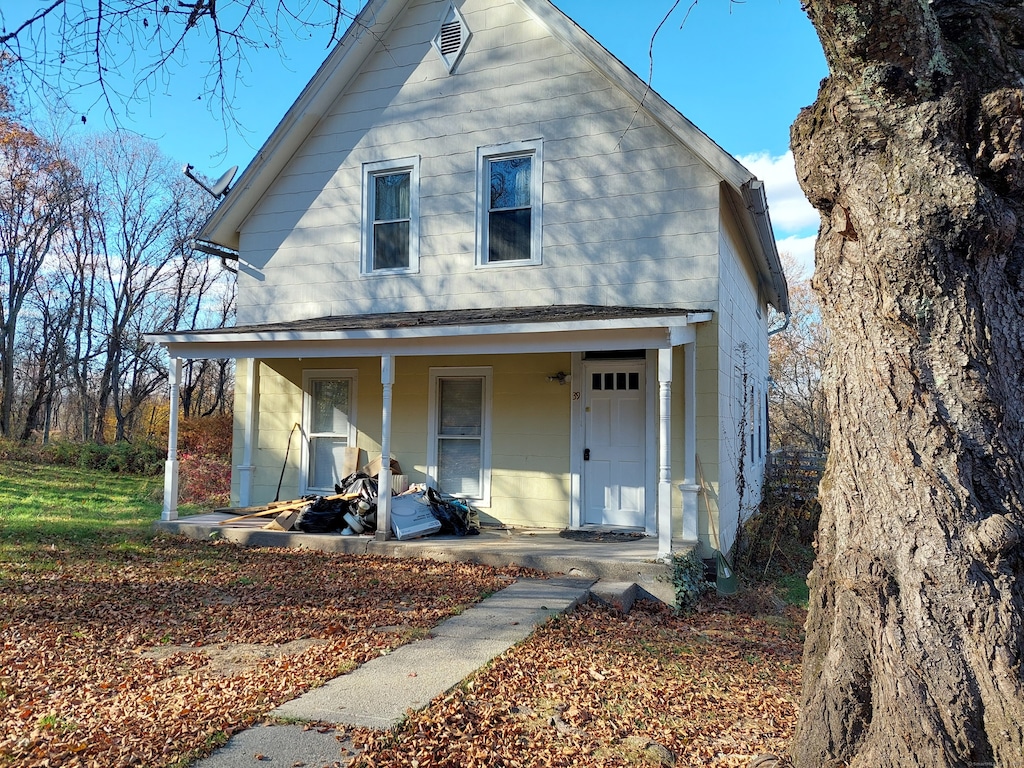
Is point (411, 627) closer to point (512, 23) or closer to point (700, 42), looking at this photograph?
point (700, 42)

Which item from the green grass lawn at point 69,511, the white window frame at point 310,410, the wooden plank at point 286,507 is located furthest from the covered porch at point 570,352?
the green grass lawn at point 69,511

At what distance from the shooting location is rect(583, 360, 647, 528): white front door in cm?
880

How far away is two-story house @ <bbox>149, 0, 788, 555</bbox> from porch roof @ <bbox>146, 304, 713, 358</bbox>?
0.03m

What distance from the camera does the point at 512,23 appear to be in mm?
9445

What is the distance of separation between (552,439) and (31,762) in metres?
6.61

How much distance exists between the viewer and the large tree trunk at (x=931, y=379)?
2541mm

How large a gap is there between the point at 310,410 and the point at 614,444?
4.75 m

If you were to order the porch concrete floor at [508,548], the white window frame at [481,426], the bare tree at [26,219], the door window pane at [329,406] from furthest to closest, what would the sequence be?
the bare tree at [26,219], the door window pane at [329,406], the white window frame at [481,426], the porch concrete floor at [508,548]

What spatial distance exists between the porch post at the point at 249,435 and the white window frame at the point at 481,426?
301 cm

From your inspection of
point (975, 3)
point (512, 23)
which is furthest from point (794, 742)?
point (512, 23)

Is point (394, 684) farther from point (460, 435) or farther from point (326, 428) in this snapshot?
point (326, 428)

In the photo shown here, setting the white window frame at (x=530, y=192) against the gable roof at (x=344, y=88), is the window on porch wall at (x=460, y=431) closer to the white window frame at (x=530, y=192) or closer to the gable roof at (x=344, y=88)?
the white window frame at (x=530, y=192)

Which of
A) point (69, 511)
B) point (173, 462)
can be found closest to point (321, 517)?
point (173, 462)

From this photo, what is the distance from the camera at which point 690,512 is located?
792 centimetres
